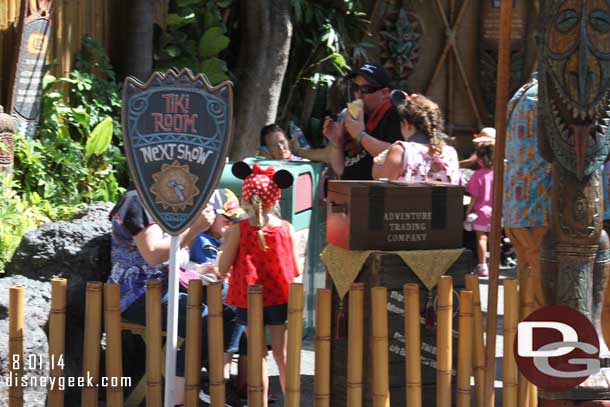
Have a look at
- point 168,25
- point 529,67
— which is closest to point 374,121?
point 168,25

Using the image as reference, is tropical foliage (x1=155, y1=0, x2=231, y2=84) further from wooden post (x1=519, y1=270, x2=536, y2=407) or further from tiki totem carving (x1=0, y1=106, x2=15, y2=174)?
wooden post (x1=519, y1=270, x2=536, y2=407)

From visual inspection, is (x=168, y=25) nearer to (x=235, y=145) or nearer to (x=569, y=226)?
(x=235, y=145)

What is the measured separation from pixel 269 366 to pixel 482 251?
4029 mm

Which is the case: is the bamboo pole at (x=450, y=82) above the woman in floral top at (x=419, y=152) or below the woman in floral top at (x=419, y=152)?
above

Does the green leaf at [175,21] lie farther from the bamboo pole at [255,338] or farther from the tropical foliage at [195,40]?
the bamboo pole at [255,338]

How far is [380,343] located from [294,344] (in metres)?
0.37

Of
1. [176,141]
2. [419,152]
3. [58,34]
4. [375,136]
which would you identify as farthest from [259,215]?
[58,34]

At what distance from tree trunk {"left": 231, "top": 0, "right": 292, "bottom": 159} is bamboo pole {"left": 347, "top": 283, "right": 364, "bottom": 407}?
5746 millimetres

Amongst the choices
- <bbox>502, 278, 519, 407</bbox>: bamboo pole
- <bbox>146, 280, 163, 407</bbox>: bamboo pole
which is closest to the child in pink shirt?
<bbox>502, 278, 519, 407</bbox>: bamboo pole

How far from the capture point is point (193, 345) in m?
4.78

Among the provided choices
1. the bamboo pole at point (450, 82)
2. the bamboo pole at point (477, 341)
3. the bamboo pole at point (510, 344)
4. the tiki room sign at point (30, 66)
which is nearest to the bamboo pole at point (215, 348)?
the bamboo pole at point (477, 341)

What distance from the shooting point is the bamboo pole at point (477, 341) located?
4984 millimetres

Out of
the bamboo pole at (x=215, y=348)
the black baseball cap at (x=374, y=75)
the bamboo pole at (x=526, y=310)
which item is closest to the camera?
the bamboo pole at (x=215, y=348)

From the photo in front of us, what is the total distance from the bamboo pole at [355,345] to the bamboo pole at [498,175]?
1.83 ft
